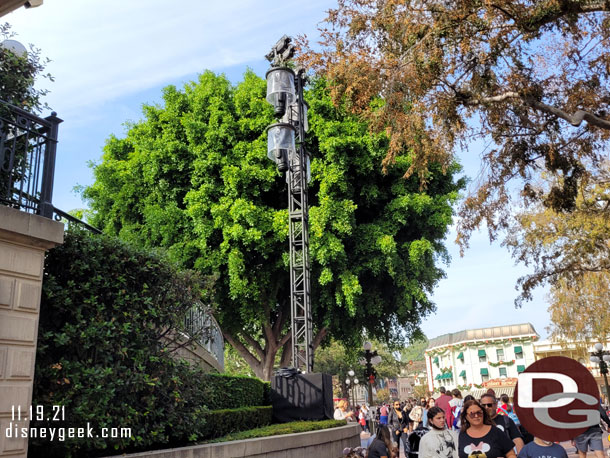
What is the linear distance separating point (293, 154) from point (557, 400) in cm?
954

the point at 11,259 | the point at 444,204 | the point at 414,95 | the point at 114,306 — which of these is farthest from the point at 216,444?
the point at 444,204

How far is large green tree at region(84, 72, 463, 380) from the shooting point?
1784 cm

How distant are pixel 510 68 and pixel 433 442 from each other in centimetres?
749

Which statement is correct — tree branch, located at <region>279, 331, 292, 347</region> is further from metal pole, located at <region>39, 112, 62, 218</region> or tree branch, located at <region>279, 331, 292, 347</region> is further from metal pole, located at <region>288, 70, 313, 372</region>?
metal pole, located at <region>39, 112, 62, 218</region>

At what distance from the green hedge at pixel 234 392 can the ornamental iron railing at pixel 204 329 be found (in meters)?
0.82

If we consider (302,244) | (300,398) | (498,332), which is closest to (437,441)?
(300,398)

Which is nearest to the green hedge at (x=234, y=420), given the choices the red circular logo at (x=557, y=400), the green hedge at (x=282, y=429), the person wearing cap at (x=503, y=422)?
the green hedge at (x=282, y=429)

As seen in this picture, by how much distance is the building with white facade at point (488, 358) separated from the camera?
68750 mm

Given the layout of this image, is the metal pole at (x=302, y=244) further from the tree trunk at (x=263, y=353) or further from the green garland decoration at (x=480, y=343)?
the green garland decoration at (x=480, y=343)

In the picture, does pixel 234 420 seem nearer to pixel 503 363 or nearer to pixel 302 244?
pixel 302 244

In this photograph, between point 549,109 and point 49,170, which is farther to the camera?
point 549,109

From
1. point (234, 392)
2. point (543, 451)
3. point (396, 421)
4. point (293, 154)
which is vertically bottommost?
point (396, 421)

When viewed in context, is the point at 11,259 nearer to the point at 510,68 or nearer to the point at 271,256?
the point at 510,68

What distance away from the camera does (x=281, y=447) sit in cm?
915
